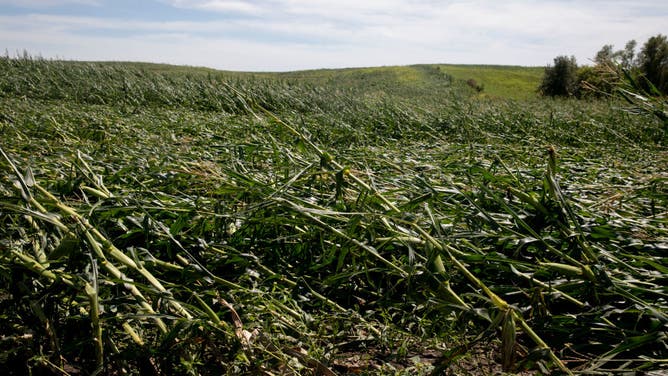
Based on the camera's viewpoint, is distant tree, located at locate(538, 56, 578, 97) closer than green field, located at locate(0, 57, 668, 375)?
No

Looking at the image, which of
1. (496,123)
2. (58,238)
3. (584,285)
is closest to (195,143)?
(58,238)

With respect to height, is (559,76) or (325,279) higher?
(559,76)

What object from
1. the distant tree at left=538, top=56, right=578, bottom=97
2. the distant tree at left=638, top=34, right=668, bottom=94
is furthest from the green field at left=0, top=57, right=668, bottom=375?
the distant tree at left=538, top=56, right=578, bottom=97

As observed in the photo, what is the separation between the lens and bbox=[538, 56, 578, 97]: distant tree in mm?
29297

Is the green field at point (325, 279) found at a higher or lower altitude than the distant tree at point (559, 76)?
lower

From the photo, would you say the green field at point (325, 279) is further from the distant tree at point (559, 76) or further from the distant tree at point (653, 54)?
the distant tree at point (559, 76)

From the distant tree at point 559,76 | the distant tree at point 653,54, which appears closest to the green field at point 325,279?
the distant tree at point 653,54

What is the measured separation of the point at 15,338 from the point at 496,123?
856 cm

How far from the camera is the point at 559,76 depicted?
97.7ft

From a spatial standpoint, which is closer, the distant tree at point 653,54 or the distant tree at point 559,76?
the distant tree at point 653,54

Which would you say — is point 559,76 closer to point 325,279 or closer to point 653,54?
point 653,54

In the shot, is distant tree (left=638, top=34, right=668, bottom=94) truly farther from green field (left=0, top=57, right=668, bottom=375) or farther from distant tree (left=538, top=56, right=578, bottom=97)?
green field (left=0, top=57, right=668, bottom=375)

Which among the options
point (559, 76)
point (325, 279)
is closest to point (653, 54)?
point (559, 76)

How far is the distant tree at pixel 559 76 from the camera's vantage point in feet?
96.1
